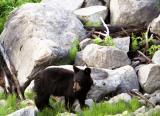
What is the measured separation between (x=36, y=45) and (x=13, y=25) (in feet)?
5.62

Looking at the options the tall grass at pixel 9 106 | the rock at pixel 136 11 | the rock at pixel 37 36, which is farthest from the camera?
the rock at pixel 136 11

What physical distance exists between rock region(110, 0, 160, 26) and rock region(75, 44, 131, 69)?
239cm

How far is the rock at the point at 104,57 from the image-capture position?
1304 cm

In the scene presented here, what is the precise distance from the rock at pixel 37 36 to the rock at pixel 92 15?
63 centimetres

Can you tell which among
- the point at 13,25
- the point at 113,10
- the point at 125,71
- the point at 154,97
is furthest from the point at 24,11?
the point at 154,97

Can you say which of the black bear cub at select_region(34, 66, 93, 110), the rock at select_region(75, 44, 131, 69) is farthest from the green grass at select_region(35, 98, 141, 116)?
the rock at select_region(75, 44, 131, 69)

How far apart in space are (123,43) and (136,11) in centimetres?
162

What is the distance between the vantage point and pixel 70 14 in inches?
601

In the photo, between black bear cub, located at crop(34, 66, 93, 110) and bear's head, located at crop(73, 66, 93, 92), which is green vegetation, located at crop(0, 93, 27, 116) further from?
bear's head, located at crop(73, 66, 93, 92)

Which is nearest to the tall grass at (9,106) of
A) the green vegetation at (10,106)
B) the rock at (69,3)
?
the green vegetation at (10,106)

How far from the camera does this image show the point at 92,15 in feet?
51.9

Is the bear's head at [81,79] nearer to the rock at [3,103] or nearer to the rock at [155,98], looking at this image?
the rock at [155,98]

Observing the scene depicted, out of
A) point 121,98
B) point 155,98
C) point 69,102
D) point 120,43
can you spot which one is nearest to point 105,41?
point 120,43

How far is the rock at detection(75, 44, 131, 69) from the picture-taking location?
13.0m
